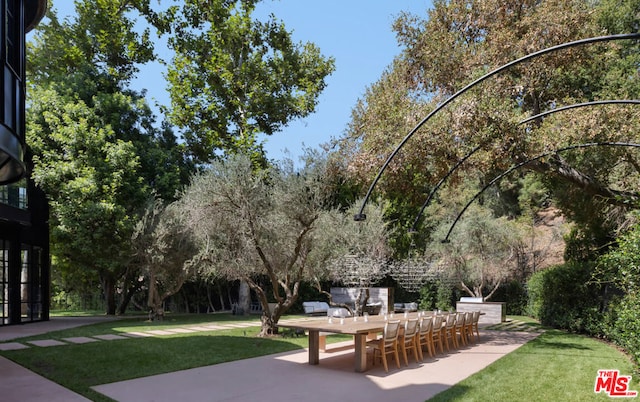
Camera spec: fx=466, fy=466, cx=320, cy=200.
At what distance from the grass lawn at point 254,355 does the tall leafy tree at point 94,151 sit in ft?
14.9

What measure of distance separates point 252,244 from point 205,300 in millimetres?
11850

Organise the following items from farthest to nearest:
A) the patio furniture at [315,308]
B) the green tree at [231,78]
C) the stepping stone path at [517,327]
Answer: the green tree at [231,78]
the patio furniture at [315,308]
the stepping stone path at [517,327]

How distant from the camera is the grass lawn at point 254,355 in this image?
6539 millimetres

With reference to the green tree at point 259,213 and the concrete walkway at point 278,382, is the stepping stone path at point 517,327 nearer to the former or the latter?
the concrete walkway at point 278,382

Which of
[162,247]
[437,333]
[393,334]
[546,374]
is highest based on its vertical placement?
[162,247]

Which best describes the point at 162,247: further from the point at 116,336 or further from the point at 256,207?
the point at 256,207

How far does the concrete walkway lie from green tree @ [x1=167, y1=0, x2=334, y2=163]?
1447 cm

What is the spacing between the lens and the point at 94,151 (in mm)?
16391

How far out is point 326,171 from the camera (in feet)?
36.4

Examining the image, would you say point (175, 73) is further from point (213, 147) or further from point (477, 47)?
point (477, 47)

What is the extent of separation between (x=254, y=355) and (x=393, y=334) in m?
2.91

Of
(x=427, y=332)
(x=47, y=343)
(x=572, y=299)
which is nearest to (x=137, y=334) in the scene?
(x=47, y=343)

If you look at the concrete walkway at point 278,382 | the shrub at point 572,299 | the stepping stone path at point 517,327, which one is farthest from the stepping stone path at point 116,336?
the shrub at point 572,299

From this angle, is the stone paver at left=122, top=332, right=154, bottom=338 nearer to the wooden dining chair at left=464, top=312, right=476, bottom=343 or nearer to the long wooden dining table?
the long wooden dining table
